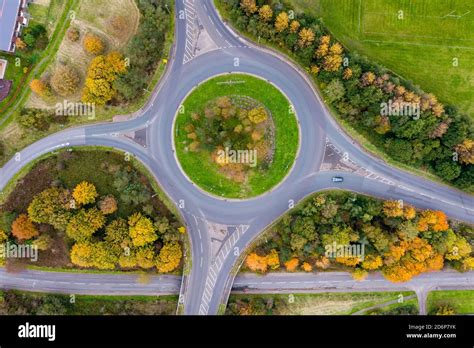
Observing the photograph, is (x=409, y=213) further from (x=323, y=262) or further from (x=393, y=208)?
(x=323, y=262)

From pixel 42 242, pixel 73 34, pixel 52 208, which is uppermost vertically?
pixel 73 34

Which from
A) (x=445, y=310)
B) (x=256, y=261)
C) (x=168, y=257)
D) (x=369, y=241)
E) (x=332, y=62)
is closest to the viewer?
(x=332, y=62)

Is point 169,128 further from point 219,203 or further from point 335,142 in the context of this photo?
point 335,142

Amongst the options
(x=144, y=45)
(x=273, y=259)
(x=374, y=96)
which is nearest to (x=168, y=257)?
(x=273, y=259)

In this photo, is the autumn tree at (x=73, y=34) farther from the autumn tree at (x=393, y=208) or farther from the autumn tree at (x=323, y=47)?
the autumn tree at (x=393, y=208)

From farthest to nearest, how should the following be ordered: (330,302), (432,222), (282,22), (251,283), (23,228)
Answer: (251,283)
(330,302)
(432,222)
(23,228)
(282,22)

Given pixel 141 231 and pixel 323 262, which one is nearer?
pixel 141 231

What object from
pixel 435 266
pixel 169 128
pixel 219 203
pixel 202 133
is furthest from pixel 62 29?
pixel 435 266
